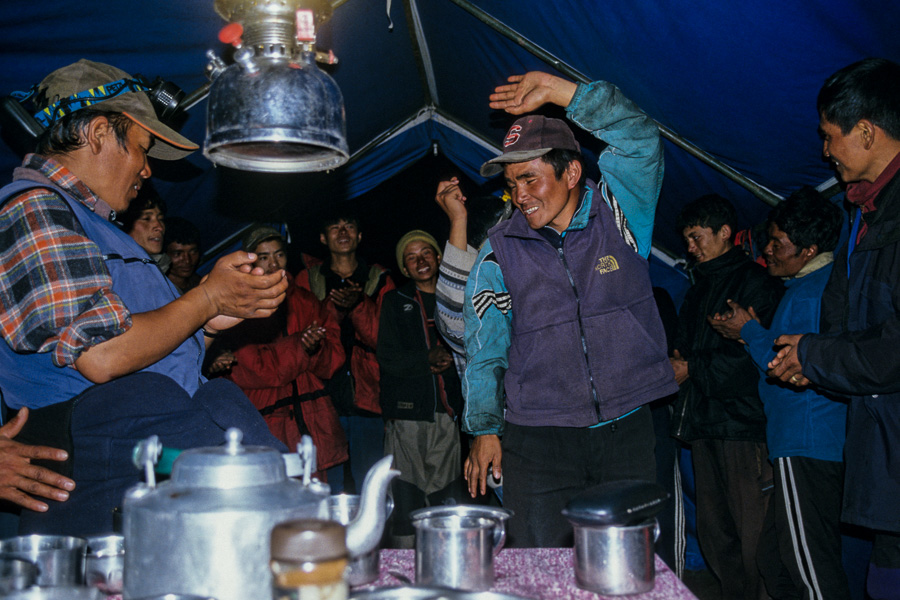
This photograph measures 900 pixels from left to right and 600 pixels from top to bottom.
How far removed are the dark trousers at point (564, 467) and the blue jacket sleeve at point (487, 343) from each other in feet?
0.66

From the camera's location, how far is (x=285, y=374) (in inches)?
175

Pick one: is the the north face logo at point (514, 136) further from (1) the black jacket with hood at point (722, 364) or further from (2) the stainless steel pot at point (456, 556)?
(1) the black jacket with hood at point (722, 364)

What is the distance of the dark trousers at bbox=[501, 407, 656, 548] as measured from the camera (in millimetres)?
2352

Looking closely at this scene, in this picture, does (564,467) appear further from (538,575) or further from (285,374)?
(285,374)

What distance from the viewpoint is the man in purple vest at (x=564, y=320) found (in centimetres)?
235

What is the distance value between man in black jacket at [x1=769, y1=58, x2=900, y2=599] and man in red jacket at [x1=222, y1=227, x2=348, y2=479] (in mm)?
2963

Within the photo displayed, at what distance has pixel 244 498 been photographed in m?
1.02

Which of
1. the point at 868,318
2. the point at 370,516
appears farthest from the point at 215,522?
the point at 868,318

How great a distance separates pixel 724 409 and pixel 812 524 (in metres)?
0.89

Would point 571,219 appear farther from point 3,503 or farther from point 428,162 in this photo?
point 428,162

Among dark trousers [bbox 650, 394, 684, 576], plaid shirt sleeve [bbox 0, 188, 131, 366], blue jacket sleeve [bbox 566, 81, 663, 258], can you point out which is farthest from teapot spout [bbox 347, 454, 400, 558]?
dark trousers [bbox 650, 394, 684, 576]

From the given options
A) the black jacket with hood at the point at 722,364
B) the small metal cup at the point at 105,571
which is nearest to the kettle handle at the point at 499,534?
the small metal cup at the point at 105,571

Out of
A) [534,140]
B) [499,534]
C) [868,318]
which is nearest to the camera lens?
[499,534]

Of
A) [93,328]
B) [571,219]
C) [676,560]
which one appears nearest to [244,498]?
[93,328]
